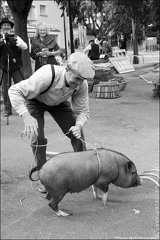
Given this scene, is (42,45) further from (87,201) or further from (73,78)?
(87,201)

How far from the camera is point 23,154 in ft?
17.8

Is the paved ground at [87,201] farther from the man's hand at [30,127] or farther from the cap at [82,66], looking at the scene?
the cap at [82,66]

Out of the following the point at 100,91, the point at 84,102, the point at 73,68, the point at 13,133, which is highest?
the point at 73,68

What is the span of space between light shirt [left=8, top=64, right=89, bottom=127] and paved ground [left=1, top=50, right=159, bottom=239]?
0.28 meters

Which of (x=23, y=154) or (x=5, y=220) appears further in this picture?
(x=23, y=154)

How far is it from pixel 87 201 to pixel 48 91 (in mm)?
2329

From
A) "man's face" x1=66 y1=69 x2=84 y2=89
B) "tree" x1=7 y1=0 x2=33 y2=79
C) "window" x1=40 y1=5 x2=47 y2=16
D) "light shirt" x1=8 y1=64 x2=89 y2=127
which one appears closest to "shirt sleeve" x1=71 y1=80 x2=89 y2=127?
"light shirt" x1=8 y1=64 x2=89 y2=127

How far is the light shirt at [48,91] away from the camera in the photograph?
1814 millimetres

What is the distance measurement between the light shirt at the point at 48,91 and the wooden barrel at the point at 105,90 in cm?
719

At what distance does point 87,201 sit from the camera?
390 centimetres

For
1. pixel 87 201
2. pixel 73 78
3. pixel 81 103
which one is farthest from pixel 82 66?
pixel 87 201

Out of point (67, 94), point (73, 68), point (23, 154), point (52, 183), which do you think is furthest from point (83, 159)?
point (23, 154)

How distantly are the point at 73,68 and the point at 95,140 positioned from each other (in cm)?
445

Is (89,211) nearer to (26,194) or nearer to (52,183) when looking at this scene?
(26,194)
